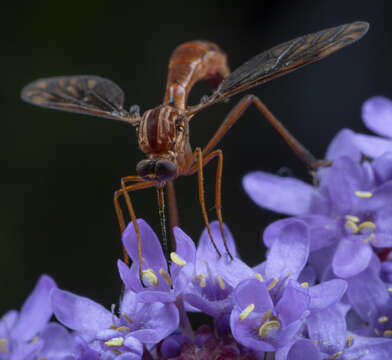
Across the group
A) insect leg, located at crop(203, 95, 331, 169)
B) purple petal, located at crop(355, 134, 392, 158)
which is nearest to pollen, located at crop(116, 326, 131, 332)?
insect leg, located at crop(203, 95, 331, 169)

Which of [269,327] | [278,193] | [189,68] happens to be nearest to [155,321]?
[269,327]

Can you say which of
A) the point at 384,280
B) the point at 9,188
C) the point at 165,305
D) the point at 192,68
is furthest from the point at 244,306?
the point at 9,188

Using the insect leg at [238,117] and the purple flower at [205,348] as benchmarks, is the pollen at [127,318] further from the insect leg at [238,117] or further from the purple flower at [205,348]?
the insect leg at [238,117]

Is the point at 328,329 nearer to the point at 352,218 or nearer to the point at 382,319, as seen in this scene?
the point at 382,319

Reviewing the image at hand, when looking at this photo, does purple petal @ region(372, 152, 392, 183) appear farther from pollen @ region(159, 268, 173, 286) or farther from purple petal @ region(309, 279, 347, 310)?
pollen @ region(159, 268, 173, 286)

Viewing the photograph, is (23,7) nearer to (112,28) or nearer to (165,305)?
(112,28)

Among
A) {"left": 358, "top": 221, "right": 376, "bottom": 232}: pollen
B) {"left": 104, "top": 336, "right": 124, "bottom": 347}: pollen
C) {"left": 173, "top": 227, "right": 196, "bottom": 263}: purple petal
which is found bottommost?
{"left": 104, "top": 336, "right": 124, "bottom": 347}: pollen
